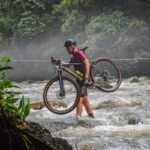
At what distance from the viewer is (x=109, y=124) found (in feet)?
30.4

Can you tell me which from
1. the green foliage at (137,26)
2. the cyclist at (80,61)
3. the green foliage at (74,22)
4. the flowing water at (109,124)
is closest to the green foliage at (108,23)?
the green foliage at (137,26)

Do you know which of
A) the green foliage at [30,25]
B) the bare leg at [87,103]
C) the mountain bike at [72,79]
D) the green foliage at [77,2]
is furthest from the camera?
the green foliage at [30,25]

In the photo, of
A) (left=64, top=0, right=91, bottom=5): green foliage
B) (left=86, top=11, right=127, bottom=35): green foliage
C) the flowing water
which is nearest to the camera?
the flowing water

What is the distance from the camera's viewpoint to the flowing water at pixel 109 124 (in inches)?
→ 293

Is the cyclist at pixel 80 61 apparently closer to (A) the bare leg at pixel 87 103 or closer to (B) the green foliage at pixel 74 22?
(A) the bare leg at pixel 87 103

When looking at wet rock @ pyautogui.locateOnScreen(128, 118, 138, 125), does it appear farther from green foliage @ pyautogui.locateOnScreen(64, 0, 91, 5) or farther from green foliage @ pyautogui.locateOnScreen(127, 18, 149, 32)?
green foliage @ pyautogui.locateOnScreen(64, 0, 91, 5)

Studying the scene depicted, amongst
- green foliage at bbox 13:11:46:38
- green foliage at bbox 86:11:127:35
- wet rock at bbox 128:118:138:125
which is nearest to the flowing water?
wet rock at bbox 128:118:138:125

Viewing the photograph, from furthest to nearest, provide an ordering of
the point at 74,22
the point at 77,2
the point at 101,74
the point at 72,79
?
the point at 74,22, the point at 77,2, the point at 101,74, the point at 72,79

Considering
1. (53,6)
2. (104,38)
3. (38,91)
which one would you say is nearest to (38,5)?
(53,6)

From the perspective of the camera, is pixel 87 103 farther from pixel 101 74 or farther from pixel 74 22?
pixel 74 22

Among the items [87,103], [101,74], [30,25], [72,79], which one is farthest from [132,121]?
[30,25]

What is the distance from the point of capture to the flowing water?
7.44 m

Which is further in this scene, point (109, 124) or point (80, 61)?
point (109, 124)

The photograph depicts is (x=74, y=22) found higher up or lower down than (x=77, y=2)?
lower down
